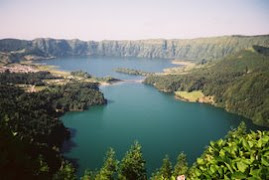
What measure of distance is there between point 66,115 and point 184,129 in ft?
240

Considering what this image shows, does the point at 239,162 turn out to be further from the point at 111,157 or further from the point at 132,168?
the point at 111,157

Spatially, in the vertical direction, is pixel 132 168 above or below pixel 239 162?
below

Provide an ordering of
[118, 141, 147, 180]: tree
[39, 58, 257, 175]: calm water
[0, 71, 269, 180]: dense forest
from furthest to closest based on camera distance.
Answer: [39, 58, 257, 175]: calm water, [118, 141, 147, 180]: tree, [0, 71, 269, 180]: dense forest

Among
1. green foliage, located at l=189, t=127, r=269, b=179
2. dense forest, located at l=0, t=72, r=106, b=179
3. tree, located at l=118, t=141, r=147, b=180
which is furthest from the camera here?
tree, located at l=118, t=141, r=147, b=180

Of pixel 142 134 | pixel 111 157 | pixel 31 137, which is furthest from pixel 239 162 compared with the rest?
pixel 142 134

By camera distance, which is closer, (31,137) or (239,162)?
(239,162)

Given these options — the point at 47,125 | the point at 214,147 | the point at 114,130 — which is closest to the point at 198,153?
the point at 114,130

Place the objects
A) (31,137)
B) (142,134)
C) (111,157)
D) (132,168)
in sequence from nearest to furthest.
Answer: (132,168) → (111,157) → (31,137) → (142,134)

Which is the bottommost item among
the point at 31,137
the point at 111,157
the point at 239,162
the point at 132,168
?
the point at 31,137

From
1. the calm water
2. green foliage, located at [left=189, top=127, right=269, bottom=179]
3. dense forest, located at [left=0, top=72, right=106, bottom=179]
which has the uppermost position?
green foliage, located at [left=189, top=127, right=269, bottom=179]

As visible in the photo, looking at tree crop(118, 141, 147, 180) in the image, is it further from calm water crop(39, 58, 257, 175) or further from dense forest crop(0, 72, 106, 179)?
calm water crop(39, 58, 257, 175)

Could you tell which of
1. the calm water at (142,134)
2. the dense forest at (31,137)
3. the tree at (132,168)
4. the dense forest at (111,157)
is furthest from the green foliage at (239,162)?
the calm water at (142,134)

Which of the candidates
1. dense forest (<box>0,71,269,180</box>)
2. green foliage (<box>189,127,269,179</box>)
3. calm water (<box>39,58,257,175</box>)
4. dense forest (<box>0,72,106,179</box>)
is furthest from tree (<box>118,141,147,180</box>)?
calm water (<box>39,58,257,175</box>)

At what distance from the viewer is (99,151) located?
133250 millimetres
